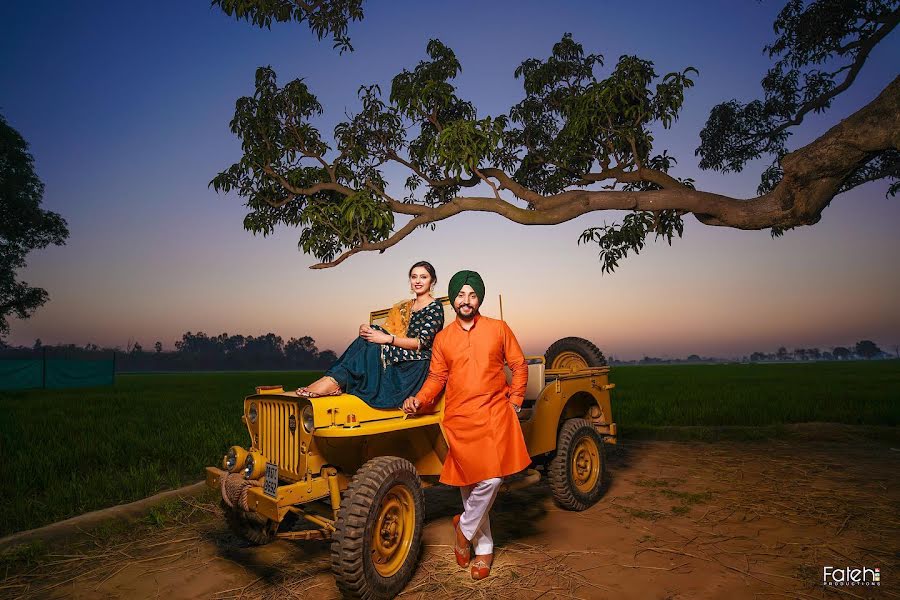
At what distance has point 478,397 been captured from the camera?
3.44 metres

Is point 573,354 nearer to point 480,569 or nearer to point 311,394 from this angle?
point 480,569

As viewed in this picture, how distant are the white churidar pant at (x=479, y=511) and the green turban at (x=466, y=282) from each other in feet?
3.99

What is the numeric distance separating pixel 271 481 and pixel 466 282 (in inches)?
69.2

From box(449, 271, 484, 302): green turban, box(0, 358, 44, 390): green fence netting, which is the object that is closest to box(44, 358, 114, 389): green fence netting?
box(0, 358, 44, 390): green fence netting

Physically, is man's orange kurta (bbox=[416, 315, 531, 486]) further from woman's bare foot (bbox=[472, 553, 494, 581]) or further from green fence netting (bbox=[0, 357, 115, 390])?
green fence netting (bbox=[0, 357, 115, 390])

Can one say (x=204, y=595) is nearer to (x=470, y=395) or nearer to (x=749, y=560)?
(x=470, y=395)

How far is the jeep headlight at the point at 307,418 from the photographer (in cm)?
338

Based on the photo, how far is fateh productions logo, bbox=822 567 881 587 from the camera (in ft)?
10.9

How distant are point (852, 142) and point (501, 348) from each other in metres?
4.44

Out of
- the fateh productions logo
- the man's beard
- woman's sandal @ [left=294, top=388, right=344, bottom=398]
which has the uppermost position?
the man's beard

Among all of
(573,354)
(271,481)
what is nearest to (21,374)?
(573,354)

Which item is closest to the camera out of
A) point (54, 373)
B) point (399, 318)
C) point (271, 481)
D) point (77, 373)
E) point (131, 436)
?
point (271, 481)

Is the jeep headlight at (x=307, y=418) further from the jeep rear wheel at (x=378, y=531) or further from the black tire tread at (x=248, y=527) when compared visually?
the black tire tread at (x=248, y=527)

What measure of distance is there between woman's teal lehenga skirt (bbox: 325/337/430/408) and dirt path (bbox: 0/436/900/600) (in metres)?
1.25
